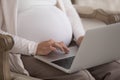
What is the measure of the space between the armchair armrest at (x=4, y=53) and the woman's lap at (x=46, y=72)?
0.11 metres

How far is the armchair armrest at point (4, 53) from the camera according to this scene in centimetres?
92

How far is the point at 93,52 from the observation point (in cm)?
93

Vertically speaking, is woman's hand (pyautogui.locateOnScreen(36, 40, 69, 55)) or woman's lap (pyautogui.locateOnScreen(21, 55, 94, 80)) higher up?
woman's hand (pyautogui.locateOnScreen(36, 40, 69, 55))

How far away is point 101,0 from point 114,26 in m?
0.78

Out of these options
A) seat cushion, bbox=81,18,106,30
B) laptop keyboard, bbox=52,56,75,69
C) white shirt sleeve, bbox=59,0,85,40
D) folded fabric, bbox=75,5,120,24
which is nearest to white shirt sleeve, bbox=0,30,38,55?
laptop keyboard, bbox=52,56,75,69

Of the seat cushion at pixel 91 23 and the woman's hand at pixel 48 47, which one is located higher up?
the woman's hand at pixel 48 47

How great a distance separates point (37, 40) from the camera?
1.15 m

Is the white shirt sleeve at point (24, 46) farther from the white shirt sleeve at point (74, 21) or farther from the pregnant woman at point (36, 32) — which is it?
the white shirt sleeve at point (74, 21)

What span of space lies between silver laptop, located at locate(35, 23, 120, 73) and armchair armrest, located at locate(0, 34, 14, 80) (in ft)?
0.45

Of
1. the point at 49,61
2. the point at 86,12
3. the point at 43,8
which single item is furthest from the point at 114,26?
the point at 86,12

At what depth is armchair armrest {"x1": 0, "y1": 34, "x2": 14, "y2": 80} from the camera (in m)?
0.92

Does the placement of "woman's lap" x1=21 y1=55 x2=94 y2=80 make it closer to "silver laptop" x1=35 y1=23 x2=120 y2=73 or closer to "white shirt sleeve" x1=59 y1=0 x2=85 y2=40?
"silver laptop" x1=35 y1=23 x2=120 y2=73

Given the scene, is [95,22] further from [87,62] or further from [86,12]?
[87,62]

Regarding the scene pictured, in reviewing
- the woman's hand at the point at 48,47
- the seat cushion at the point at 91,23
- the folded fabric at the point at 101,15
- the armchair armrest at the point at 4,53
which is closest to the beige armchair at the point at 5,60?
the armchair armrest at the point at 4,53
